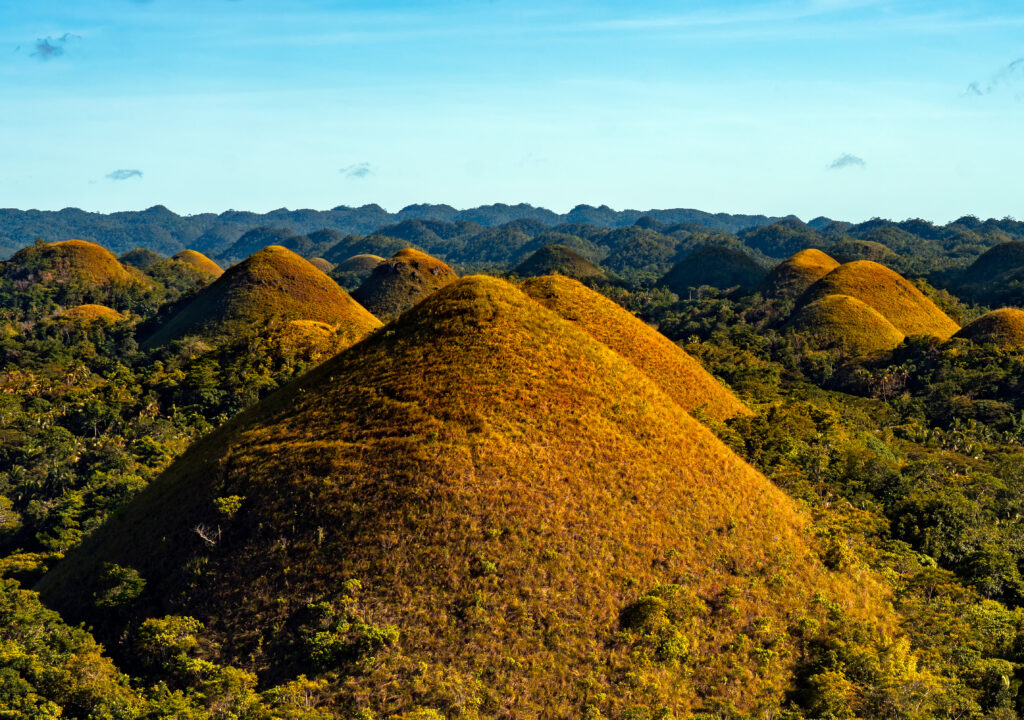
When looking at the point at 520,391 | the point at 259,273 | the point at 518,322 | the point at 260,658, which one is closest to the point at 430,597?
the point at 260,658

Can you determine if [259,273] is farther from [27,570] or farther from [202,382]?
[27,570]

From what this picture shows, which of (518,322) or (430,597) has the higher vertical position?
(518,322)

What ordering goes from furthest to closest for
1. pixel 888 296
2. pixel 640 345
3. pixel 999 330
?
pixel 888 296, pixel 999 330, pixel 640 345

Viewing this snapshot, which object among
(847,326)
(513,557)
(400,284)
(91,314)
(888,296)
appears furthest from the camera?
(400,284)

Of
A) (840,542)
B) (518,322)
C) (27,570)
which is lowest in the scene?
(27,570)

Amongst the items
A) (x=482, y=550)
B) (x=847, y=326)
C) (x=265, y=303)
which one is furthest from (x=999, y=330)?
(x=265, y=303)

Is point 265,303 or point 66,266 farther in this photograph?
point 66,266

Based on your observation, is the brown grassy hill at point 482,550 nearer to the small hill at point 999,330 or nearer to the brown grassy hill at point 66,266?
the small hill at point 999,330

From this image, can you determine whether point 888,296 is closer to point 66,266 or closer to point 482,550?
point 482,550
